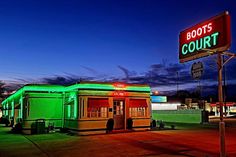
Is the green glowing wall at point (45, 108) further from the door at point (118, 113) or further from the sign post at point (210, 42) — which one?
the sign post at point (210, 42)

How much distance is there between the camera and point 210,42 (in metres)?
9.77

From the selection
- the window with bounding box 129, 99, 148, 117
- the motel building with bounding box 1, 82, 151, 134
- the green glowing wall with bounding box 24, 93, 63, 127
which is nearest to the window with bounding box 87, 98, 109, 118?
the motel building with bounding box 1, 82, 151, 134

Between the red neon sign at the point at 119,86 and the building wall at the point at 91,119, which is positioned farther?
the red neon sign at the point at 119,86

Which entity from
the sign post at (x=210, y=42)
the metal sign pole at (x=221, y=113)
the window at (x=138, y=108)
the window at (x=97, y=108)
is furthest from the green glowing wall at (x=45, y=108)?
the metal sign pole at (x=221, y=113)

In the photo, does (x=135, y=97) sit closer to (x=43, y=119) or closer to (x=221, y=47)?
(x=43, y=119)

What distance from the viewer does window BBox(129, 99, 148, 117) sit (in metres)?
19.8

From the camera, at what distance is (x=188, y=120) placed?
32250mm

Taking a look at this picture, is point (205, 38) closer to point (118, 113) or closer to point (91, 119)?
point (91, 119)

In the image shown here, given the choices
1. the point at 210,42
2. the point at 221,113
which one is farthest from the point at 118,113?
the point at 221,113

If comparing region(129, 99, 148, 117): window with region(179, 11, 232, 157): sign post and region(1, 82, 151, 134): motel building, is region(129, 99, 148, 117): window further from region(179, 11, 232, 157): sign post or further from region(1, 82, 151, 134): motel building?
region(179, 11, 232, 157): sign post

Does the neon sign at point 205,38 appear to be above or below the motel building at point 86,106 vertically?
above

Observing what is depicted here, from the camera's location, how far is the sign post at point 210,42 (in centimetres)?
910

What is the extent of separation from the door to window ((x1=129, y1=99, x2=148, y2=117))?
640 mm

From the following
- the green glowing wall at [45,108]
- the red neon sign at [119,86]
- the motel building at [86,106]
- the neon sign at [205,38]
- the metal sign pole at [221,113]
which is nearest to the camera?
the metal sign pole at [221,113]
